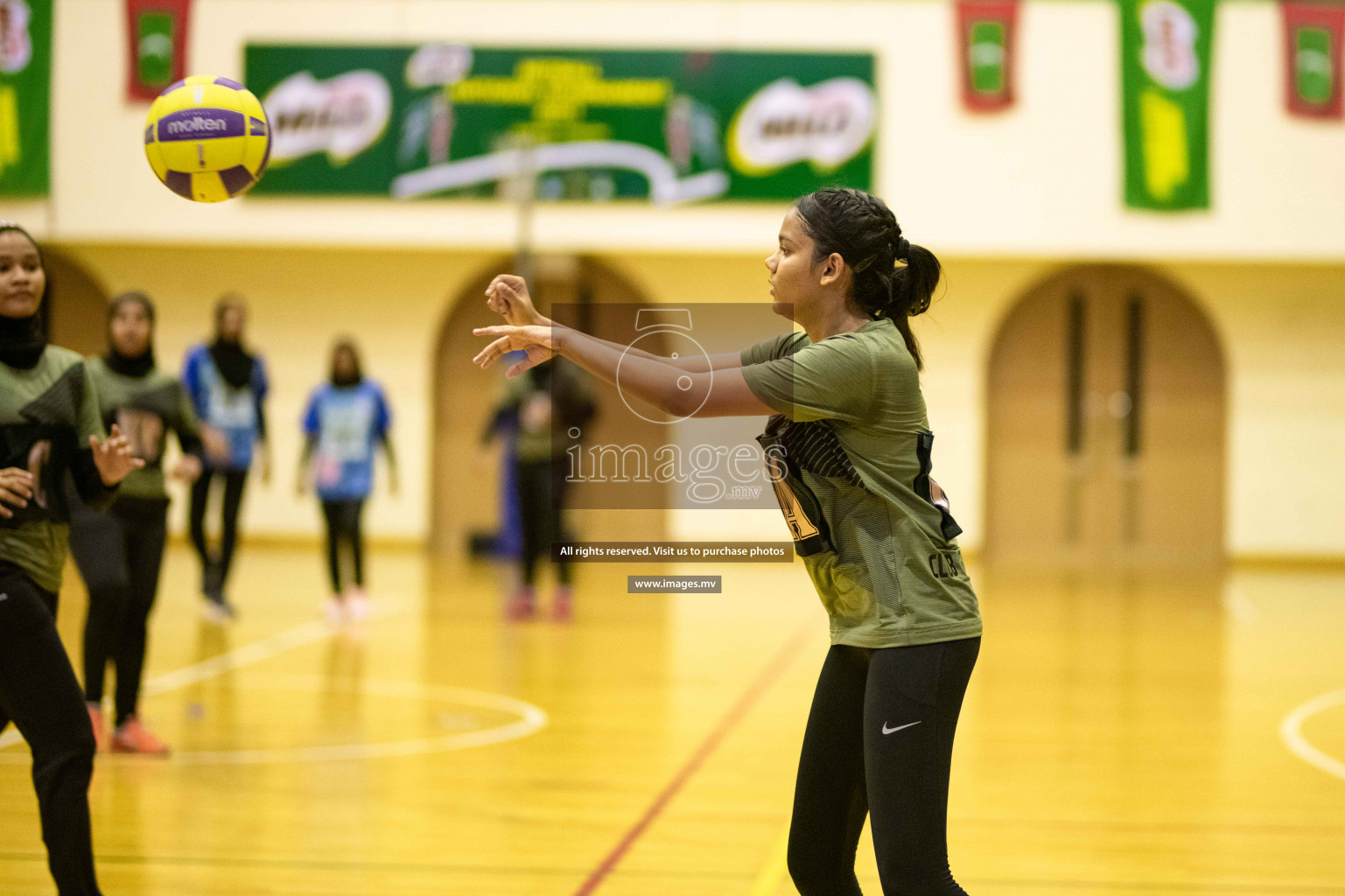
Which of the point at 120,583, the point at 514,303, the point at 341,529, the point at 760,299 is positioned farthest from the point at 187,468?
the point at 760,299

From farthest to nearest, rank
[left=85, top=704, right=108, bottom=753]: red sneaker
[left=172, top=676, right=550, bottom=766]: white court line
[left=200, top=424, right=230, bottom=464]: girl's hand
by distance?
[left=200, top=424, right=230, bottom=464]: girl's hand < [left=172, top=676, right=550, bottom=766]: white court line < [left=85, top=704, right=108, bottom=753]: red sneaker

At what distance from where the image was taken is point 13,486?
3242 mm

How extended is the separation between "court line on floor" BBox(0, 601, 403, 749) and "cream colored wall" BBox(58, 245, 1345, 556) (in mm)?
6162

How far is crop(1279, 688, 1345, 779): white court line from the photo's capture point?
5926mm

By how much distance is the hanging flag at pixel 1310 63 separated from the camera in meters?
14.5

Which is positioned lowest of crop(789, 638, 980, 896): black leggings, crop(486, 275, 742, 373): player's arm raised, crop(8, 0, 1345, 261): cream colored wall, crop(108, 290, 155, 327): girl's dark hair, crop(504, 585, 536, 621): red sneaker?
crop(504, 585, 536, 621): red sneaker

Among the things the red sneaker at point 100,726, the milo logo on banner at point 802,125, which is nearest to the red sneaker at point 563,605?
the red sneaker at point 100,726

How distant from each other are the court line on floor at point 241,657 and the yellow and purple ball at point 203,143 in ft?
9.39

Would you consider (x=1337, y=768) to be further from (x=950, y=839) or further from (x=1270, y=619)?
(x=1270, y=619)

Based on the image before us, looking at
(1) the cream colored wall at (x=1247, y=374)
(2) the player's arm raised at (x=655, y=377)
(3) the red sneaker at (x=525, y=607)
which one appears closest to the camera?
(2) the player's arm raised at (x=655, y=377)

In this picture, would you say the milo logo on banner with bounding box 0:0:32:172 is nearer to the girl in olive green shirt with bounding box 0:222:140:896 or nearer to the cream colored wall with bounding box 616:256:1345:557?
the cream colored wall with bounding box 616:256:1345:557

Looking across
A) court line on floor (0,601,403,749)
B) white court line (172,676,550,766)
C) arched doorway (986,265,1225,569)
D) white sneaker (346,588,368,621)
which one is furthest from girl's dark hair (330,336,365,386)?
arched doorway (986,265,1225,569)

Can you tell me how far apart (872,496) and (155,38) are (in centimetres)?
1424

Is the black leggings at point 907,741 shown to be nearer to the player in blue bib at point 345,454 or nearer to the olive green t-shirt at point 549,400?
the olive green t-shirt at point 549,400
